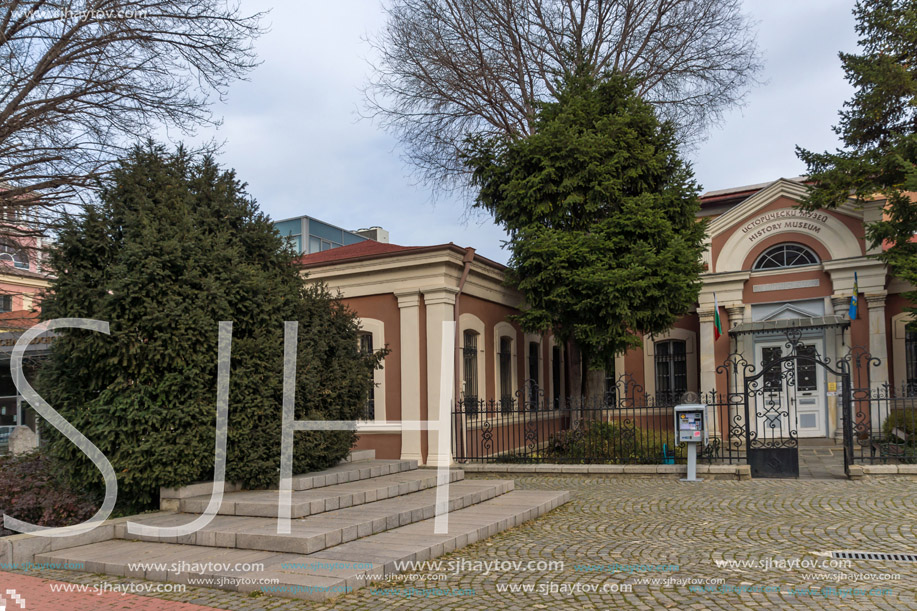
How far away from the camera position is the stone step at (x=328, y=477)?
7.87 m

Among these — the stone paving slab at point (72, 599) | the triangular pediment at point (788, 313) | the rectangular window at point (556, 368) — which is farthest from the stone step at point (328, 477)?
the triangular pediment at point (788, 313)

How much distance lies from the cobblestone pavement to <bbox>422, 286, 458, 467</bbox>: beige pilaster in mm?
4121

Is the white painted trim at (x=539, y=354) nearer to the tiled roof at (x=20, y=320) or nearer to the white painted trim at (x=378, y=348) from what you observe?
the white painted trim at (x=378, y=348)

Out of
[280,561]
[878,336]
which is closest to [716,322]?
[878,336]

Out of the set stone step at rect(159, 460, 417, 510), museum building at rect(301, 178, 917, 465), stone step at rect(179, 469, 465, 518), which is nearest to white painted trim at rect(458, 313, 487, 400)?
museum building at rect(301, 178, 917, 465)

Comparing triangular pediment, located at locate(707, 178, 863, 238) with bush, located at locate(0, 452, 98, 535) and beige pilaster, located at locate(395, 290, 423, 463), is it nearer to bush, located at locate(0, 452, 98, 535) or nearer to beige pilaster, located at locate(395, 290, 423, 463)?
beige pilaster, located at locate(395, 290, 423, 463)

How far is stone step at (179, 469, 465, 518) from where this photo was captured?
7.35 meters

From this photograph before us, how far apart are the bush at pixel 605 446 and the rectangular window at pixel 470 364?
6.55 feet

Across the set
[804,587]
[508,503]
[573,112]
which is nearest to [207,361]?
[508,503]

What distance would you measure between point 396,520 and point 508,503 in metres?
2.09

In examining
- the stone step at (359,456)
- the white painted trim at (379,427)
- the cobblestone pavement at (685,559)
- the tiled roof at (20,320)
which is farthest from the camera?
the white painted trim at (379,427)

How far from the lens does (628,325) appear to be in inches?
540

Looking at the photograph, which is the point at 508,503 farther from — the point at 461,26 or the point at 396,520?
the point at 461,26

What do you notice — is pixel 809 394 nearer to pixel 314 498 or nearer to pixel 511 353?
pixel 511 353
